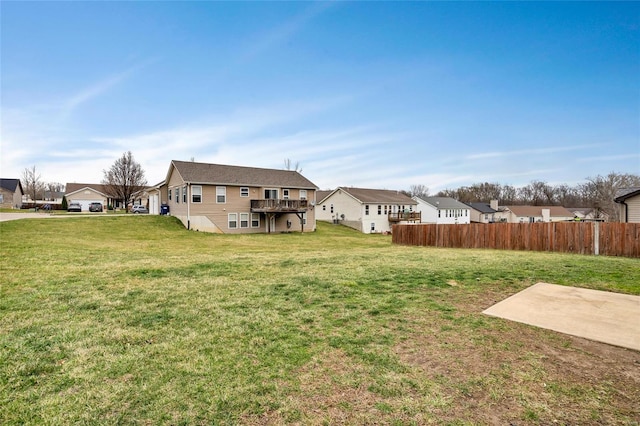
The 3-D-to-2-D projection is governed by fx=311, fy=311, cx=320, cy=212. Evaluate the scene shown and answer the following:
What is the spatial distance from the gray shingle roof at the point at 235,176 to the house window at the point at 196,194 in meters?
0.63

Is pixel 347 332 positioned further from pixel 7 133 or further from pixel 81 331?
pixel 7 133

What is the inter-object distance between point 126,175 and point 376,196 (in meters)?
35.7

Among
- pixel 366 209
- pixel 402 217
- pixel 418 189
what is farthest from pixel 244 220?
pixel 418 189

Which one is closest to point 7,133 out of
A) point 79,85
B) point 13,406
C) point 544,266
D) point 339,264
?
point 79,85

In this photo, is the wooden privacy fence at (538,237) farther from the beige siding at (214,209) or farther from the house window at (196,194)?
the house window at (196,194)

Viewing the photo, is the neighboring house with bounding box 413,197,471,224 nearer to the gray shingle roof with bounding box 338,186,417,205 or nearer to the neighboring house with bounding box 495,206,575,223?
the gray shingle roof with bounding box 338,186,417,205

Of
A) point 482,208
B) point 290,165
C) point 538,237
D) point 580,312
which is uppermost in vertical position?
point 290,165

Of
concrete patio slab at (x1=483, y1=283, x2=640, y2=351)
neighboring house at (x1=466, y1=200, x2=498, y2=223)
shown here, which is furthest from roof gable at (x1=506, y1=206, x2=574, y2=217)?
concrete patio slab at (x1=483, y1=283, x2=640, y2=351)

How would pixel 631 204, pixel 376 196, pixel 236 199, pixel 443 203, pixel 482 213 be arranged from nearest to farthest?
pixel 631 204 < pixel 236 199 < pixel 376 196 < pixel 443 203 < pixel 482 213

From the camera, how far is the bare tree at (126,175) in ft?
144

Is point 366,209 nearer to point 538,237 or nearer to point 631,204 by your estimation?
point 631,204

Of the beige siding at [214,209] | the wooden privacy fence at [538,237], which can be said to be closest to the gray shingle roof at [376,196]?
the beige siding at [214,209]

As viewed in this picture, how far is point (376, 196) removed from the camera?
43.3 metres

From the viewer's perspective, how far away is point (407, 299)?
5285 millimetres
